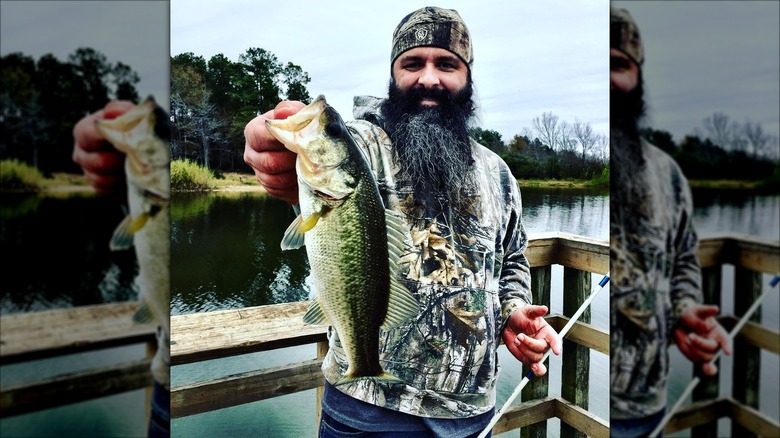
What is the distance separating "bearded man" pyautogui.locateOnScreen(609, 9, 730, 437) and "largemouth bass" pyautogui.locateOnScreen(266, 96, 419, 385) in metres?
1.27

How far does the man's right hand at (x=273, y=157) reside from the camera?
6.70ft

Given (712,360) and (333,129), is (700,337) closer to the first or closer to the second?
(712,360)

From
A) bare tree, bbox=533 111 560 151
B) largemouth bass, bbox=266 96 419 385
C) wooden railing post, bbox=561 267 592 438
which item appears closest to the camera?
largemouth bass, bbox=266 96 419 385

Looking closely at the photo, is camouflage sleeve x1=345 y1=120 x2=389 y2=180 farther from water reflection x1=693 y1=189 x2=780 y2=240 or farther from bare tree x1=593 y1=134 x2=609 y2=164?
water reflection x1=693 y1=189 x2=780 y2=240

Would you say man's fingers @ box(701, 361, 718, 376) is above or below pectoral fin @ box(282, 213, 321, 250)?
below

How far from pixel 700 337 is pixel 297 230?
1530mm

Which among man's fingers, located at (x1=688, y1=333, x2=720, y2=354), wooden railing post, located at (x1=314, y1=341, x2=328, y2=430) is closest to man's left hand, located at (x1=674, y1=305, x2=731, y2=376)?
man's fingers, located at (x1=688, y1=333, x2=720, y2=354)

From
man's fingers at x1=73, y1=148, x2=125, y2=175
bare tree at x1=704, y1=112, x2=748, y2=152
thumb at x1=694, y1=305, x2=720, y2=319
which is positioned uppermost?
bare tree at x1=704, y1=112, x2=748, y2=152

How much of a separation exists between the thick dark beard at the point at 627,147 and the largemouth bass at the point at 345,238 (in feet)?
4.13

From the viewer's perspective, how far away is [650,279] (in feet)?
2.10

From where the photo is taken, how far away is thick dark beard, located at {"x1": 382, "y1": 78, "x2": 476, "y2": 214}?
7.10 ft

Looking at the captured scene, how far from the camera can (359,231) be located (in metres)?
1.91

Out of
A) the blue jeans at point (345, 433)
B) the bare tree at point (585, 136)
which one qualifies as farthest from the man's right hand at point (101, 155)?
the bare tree at point (585, 136)

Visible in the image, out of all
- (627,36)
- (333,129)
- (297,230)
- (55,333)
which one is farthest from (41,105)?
(297,230)
